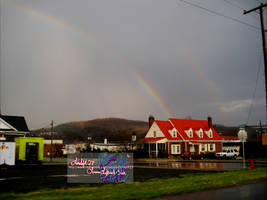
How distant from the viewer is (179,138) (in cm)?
5756

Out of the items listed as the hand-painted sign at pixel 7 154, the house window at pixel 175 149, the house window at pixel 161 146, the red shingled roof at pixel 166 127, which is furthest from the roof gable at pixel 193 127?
the hand-painted sign at pixel 7 154

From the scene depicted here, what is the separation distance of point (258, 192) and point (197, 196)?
2.76 m

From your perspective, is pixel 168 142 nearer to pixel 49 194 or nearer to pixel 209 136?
pixel 209 136

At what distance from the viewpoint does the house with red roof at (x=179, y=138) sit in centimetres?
5556

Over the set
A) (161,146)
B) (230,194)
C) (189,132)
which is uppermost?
(189,132)

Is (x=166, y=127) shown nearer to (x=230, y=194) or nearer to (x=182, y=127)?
(x=182, y=127)

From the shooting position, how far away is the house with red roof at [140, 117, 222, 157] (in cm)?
5556

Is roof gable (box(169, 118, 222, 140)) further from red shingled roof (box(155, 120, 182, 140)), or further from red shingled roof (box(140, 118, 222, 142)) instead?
red shingled roof (box(155, 120, 182, 140))

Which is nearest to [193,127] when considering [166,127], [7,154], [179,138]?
[179,138]

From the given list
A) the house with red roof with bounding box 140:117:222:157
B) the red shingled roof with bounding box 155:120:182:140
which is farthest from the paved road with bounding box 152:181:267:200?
the red shingled roof with bounding box 155:120:182:140

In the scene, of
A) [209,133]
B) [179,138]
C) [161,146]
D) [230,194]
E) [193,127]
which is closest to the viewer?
[230,194]

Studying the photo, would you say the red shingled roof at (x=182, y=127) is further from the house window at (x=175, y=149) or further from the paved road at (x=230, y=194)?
the paved road at (x=230, y=194)

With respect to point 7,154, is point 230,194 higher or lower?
lower

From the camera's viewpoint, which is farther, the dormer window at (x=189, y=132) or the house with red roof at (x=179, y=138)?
the dormer window at (x=189, y=132)
